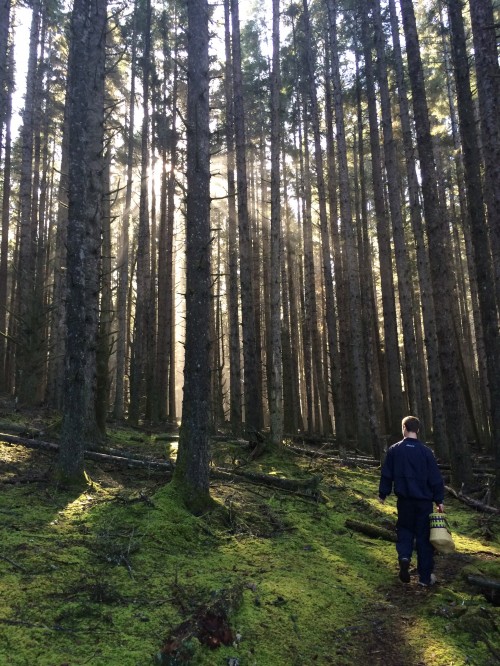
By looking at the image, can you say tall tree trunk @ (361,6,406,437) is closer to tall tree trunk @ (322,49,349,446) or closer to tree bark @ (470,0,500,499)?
tall tree trunk @ (322,49,349,446)


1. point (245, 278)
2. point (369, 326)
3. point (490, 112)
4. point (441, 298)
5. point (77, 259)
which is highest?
point (490, 112)

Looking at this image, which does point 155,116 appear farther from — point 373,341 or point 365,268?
point 373,341

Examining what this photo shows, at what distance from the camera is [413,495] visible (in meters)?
5.37

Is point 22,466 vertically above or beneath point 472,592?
above

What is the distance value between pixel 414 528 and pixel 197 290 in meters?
4.02

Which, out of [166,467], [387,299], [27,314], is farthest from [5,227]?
[166,467]

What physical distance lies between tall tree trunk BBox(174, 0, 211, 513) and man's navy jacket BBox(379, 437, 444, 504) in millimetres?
2389

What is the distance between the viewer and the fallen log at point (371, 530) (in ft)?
22.2

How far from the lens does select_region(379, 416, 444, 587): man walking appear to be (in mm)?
5273

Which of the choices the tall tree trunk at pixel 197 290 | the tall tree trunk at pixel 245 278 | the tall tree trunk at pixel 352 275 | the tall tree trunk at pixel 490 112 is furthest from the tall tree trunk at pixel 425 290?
the tall tree trunk at pixel 197 290

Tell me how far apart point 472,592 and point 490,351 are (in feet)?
16.9

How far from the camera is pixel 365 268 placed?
829 inches

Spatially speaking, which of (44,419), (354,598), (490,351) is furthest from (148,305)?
(354,598)

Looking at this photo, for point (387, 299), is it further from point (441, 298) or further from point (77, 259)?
point (77, 259)
